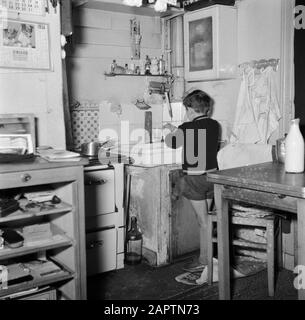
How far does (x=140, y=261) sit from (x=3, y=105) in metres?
1.87

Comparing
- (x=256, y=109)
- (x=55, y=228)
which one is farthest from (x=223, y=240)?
(x=256, y=109)

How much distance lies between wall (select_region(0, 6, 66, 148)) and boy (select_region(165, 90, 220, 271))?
1.04m

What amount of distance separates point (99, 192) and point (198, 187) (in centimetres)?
85

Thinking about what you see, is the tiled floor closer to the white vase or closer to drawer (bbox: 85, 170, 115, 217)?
drawer (bbox: 85, 170, 115, 217)

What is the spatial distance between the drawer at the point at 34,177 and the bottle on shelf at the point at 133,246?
1447mm

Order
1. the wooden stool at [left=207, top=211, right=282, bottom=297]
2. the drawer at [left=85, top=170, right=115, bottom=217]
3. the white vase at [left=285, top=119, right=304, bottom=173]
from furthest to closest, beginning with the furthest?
the drawer at [left=85, top=170, right=115, bottom=217] → the wooden stool at [left=207, top=211, right=282, bottom=297] → the white vase at [left=285, top=119, right=304, bottom=173]

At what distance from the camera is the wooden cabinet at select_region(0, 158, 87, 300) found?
2.43 meters

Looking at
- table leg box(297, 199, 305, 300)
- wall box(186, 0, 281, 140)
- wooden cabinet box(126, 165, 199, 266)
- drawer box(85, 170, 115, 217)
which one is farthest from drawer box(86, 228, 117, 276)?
table leg box(297, 199, 305, 300)

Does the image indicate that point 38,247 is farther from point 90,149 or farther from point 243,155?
point 243,155

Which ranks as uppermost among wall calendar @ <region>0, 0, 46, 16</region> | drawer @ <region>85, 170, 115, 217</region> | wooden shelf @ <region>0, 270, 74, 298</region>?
wall calendar @ <region>0, 0, 46, 16</region>

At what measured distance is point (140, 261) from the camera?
388 centimetres

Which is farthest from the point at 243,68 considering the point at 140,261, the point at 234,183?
the point at 140,261

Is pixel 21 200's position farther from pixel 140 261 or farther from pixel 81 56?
pixel 81 56

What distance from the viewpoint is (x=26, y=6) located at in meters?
3.02
